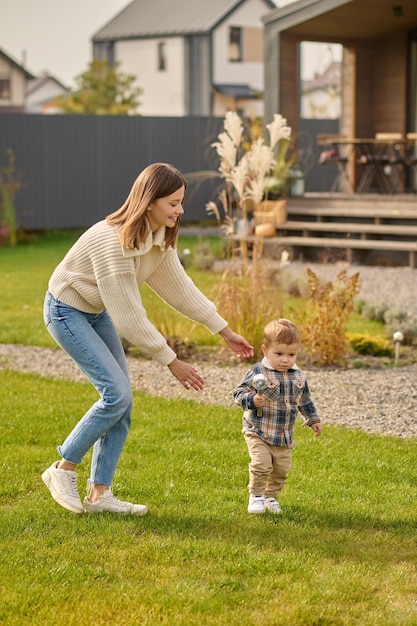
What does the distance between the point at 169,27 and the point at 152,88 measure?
3.13 metres

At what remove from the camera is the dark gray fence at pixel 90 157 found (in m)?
20.7

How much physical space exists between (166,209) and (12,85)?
159 feet

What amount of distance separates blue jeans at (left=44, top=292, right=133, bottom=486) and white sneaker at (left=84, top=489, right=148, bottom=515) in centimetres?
7

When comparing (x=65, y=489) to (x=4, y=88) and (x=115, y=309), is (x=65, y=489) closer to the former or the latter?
(x=115, y=309)

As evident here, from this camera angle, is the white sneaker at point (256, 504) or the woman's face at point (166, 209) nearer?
the woman's face at point (166, 209)

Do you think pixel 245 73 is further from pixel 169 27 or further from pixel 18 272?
pixel 18 272

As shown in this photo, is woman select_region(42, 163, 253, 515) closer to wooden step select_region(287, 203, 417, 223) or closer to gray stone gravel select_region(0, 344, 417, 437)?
gray stone gravel select_region(0, 344, 417, 437)

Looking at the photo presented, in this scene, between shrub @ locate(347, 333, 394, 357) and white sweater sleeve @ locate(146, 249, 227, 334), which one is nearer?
white sweater sleeve @ locate(146, 249, 227, 334)

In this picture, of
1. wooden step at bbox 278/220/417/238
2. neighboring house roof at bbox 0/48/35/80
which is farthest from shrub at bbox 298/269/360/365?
neighboring house roof at bbox 0/48/35/80

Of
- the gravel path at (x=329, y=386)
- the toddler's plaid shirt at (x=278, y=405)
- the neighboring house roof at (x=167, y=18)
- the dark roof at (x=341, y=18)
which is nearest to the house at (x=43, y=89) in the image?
the neighboring house roof at (x=167, y=18)

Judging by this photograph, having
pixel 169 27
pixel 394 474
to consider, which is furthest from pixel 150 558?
pixel 169 27

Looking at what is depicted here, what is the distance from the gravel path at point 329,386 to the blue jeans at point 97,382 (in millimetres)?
2182

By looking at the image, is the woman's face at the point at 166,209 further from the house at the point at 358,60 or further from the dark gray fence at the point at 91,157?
the dark gray fence at the point at 91,157

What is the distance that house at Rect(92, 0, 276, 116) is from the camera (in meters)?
47.3
